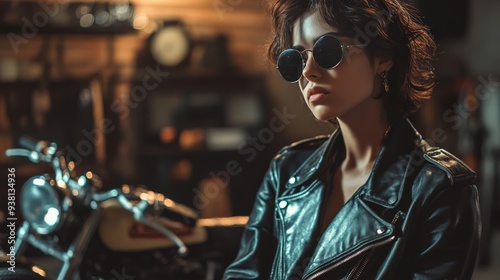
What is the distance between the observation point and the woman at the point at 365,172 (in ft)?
4.12

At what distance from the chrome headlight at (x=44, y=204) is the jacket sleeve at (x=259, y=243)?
0.53 meters

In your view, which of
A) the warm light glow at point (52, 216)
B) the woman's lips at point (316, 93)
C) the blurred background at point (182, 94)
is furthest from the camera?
the blurred background at point (182, 94)

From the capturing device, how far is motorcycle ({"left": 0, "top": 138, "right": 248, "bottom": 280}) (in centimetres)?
184

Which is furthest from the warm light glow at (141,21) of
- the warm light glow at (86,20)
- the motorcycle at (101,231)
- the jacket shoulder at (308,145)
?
the jacket shoulder at (308,145)

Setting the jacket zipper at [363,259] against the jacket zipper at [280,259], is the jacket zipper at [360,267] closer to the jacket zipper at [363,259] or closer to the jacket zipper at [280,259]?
the jacket zipper at [363,259]

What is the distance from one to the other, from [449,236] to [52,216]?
3.48ft

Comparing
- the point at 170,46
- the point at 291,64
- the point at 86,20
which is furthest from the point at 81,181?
the point at 170,46

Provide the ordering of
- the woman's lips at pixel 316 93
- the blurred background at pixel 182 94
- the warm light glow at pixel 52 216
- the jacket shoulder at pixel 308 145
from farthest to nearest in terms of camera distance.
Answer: the blurred background at pixel 182 94 < the warm light glow at pixel 52 216 < the jacket shoulder at pixel 308 145 < the woman's lips at pixel 316 93

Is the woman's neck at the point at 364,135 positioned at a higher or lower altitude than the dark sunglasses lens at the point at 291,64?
lower

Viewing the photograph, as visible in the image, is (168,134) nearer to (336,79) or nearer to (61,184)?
(61,184)

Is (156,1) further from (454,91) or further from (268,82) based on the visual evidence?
(454,91)

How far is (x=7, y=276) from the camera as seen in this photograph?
164 cm

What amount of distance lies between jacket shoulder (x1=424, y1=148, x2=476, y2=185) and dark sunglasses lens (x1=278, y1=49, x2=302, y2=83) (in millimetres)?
293

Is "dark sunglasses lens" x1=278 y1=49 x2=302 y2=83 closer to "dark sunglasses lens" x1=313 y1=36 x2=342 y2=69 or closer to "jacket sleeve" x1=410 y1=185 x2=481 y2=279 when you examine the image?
"dark sunglasses lens" x1=313 y1=36 x2=342 y2=69
